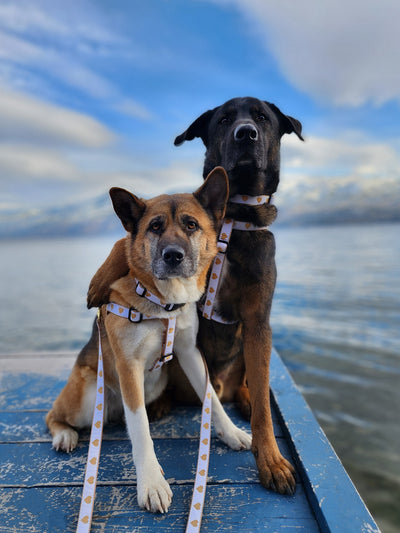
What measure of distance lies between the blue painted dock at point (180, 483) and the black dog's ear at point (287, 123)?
1.62m

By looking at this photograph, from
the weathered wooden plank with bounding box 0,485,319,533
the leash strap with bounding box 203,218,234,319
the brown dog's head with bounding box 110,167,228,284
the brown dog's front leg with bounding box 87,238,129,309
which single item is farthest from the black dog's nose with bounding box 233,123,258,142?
the weathered wooden plank with bounding box 0,485,319,533

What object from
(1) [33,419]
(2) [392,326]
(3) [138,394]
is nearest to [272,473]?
(3) [138,394]

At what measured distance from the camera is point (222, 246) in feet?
6.85

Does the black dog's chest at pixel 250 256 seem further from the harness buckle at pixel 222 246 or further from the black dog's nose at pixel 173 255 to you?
the black dog's nose at pixel 173 255

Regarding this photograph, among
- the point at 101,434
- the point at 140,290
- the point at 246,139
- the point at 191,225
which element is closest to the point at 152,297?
the point at 140,290

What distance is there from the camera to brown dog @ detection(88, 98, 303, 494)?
197 centimetres

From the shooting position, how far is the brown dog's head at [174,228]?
185 centimetres

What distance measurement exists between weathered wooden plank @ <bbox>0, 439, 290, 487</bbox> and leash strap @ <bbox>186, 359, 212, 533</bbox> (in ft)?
0.50

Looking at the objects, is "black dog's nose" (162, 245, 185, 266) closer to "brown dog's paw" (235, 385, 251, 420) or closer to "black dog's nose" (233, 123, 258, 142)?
"black dog's nose" (233, 123, 258, 142)

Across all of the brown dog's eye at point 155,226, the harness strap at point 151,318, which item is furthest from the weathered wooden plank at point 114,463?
the brown dog's eye at point 155,226

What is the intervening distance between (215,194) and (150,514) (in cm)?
144

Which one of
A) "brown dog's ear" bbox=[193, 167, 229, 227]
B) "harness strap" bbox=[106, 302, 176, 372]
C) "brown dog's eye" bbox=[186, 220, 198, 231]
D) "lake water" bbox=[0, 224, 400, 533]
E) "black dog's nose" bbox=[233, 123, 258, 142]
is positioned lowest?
"lake water" bbox=[0, 224, 400, 533]

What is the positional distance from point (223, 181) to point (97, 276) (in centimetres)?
82

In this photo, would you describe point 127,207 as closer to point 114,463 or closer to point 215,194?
point 215,194
